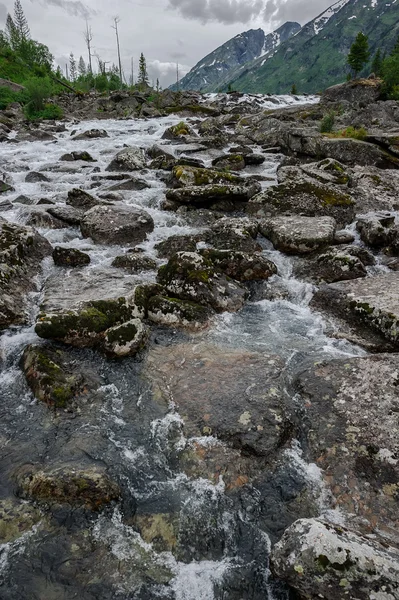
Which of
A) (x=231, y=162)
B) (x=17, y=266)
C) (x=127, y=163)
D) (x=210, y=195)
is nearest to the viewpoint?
(x=17, y=266)

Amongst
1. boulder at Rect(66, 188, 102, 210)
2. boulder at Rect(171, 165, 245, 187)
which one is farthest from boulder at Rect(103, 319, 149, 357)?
boulder at Rect(171, 165, 245, 187)

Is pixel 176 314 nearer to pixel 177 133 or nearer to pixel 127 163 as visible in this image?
pixel 127 163

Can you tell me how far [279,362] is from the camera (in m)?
8.14

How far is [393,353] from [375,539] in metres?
4.10

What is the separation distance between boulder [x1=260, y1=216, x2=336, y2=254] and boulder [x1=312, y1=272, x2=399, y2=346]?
113 inches

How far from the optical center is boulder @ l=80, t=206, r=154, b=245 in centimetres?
1370

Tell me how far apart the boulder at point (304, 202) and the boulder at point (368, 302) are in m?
6.11

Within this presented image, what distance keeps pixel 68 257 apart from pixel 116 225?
2.71 meters

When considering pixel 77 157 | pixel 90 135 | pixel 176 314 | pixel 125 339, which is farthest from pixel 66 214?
pixel 90 135

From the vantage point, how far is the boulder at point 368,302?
8.53 meters

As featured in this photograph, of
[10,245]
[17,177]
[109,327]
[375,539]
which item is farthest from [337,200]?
[17,177]

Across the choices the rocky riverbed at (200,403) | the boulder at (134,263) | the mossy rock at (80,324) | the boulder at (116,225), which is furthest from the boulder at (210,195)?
the mossy rock at (80,324)

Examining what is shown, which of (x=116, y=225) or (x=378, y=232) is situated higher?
(x=116, y=225)

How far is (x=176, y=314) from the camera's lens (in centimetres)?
955
